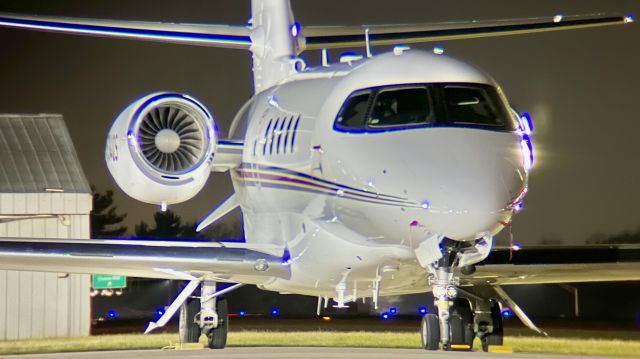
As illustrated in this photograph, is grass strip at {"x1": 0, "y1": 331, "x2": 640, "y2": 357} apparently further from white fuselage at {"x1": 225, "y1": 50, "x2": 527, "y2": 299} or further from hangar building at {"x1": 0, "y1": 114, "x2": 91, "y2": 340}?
white fuselage at {"x1": 225, "y1": 50, "x2": 527, "y2": 299}

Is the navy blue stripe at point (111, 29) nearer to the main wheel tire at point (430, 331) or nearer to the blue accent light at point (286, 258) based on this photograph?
the blue accent light at point (286, 258)

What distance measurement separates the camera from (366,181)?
1381cm

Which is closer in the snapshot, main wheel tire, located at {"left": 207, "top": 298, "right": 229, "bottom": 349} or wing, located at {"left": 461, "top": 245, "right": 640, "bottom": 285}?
wing, located at {"left": 461, "top": 245, "right": 640, "bottom": 285}

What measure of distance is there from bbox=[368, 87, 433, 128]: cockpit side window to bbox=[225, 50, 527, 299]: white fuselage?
0.40 feet

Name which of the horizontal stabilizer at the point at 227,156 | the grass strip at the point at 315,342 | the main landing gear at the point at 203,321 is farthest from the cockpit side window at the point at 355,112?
the grass strip at the point at 315,342

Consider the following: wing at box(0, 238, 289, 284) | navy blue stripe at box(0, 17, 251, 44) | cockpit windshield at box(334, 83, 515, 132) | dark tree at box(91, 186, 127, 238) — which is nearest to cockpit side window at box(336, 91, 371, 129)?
cockpit windshield at box(334, 83, 515, 132)

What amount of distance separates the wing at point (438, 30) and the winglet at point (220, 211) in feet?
11.6

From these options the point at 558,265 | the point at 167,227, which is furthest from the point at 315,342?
the point at 167,227

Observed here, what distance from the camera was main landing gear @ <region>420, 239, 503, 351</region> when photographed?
13508mm

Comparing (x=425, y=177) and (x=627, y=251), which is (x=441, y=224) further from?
(x=627, y=251)

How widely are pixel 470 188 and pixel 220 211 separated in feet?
26.4

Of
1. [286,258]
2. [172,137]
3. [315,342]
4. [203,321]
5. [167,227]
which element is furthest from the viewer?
[167,227]

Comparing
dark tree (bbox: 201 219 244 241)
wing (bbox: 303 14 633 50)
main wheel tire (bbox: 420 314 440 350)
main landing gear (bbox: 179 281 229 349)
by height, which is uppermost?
dark tree (bbox: 201 219 244 241)

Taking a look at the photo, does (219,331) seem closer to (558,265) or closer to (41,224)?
(558,265)
